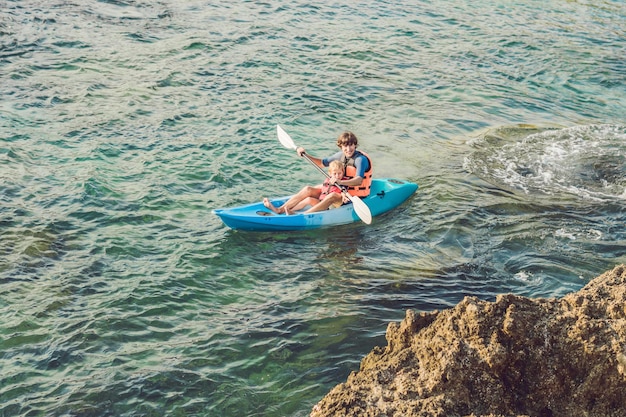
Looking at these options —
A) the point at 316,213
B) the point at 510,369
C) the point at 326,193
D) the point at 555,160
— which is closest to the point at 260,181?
the point at 326,193

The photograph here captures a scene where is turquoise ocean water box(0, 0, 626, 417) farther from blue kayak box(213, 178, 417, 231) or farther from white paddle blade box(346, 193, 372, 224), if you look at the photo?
white paddle blade box(346, 193, 372, 224)

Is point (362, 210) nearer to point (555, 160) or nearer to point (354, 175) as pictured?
point (354, 175)

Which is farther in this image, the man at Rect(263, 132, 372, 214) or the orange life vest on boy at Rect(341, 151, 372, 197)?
the orange life vest on boy at Rect(341, 151, 372, 197)

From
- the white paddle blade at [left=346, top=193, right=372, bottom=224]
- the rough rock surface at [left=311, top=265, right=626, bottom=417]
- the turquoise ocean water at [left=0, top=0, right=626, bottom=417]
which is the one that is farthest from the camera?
the white paddle blade at [left=346, top=193, right=372, bottom=224]

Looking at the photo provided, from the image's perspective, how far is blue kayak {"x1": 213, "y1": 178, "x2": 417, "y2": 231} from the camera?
866cm

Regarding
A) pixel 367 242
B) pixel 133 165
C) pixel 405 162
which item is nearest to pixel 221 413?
pixel 367 242

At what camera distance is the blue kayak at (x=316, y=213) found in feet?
28.4

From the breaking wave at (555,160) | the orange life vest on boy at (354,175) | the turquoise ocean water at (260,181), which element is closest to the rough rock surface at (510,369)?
the turquoise ocean water at (260,181)

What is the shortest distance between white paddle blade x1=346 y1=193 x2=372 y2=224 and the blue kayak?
1.07 ft

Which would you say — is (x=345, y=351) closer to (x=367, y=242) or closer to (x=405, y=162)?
(x=367, y=242)

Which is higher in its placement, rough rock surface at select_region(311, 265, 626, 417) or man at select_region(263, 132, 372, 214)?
rough rock surface at select_region(311, 265, 626, 417)

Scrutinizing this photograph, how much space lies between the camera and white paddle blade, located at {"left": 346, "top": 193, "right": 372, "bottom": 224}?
8781 mm

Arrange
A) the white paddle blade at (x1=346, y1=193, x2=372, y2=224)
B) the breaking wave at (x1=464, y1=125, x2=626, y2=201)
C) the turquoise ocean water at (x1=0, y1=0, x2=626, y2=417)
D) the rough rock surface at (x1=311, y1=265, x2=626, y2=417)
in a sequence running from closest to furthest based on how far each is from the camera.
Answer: the rough rock surface at (x1=311, y1=265, x2=626, y2=417), the turquoise ocean water at (x1=0, y1=0, x2=626, y2=417), the white paddle blade at (x1=346, y1=193, x2=372, y2=224), the breaking wave at (x1=464, y1=125, x2=626, y2=201)

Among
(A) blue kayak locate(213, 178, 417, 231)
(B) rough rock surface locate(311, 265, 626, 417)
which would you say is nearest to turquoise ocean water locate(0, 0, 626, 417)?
(A) blue kayak locate(213, 178, 417, 231)
